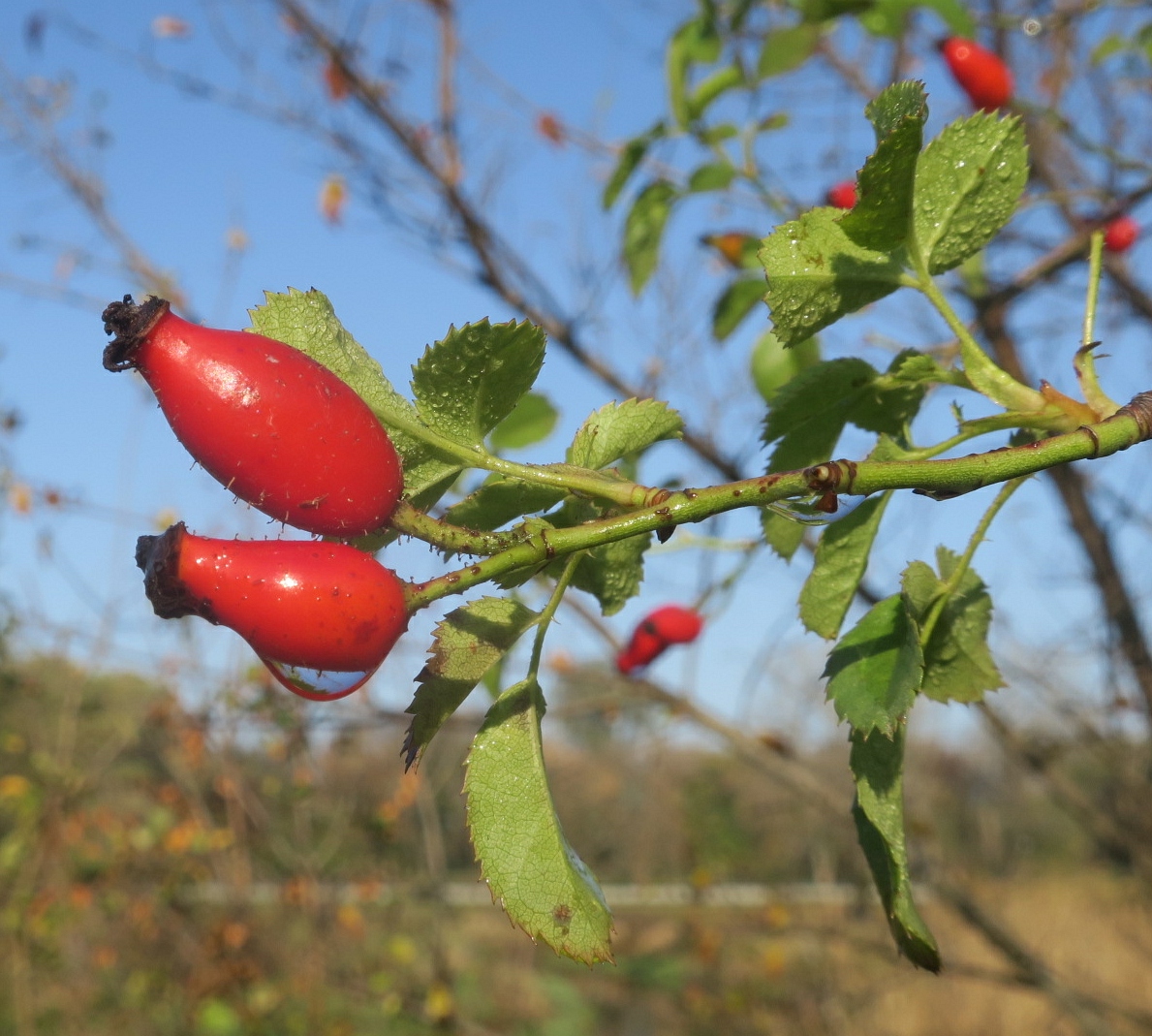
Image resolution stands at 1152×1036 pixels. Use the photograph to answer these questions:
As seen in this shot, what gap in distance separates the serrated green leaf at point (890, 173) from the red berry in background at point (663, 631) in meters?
1.00

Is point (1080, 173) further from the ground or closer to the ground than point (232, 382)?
further from the ground

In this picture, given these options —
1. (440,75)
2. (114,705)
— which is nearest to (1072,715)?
(440,75)

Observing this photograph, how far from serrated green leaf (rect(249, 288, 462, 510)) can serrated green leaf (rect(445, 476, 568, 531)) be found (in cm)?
3

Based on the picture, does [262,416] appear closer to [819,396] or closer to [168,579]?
[168,579]

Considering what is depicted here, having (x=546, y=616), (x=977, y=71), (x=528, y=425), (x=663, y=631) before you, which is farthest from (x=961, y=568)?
(x=977, y=71)

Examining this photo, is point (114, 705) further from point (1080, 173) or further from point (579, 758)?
point (1080, 173)

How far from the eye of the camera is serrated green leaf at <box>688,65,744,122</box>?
1742 mm

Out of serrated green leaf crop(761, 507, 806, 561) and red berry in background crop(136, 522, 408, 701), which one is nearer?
red berry in background crop(136, 522, 408, 701)

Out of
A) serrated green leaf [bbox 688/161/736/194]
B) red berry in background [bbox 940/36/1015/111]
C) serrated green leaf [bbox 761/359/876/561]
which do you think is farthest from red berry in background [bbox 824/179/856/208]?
serrated green leaf [bbox 761/359/876/561]

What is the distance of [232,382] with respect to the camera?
0.59 meters

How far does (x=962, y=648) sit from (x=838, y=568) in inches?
4.6

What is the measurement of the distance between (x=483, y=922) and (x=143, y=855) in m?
4.34

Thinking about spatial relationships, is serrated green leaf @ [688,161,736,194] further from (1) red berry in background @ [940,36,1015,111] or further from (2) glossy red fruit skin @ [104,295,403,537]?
(2) glossy red fruit skin @ [104,295,403,537]

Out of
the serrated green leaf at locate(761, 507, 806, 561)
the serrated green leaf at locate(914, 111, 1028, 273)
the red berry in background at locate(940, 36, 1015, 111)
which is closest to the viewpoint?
the serrated green leaf at locate(914, 111, 1028, 273)
